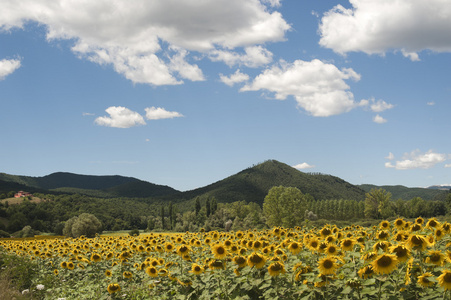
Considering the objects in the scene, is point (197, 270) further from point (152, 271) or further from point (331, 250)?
point (331, 250)

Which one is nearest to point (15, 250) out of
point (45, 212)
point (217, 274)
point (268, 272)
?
point (217, 274)

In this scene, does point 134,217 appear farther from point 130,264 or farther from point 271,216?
point 130,264

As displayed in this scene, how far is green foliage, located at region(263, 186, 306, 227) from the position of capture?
236 feet

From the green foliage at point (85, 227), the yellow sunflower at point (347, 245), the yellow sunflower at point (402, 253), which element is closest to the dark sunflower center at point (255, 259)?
the yellow sunflower at point (347, 245)

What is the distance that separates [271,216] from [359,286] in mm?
69742

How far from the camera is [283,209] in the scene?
72.2 meters

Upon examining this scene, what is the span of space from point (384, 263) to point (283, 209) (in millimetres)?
68702

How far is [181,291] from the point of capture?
858 centimetres

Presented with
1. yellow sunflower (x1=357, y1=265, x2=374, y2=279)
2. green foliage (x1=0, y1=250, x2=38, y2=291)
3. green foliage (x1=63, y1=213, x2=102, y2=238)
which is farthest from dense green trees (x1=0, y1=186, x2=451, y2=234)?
yellow sunflower (x1=357, y1=265, x2=374, y2=279)

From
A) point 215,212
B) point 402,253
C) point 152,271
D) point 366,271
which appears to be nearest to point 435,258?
point 402,253

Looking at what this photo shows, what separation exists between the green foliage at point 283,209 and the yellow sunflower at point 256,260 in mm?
65189

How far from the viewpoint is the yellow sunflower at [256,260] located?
21.6 ft

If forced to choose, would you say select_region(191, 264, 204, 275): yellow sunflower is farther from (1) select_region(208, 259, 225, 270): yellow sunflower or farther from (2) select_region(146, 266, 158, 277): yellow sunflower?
(2) select_region(146, 266, 158, 277): yellow sunflower

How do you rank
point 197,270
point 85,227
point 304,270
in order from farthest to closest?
1. point 85,227
2. point 197,270
3. point 304,270
